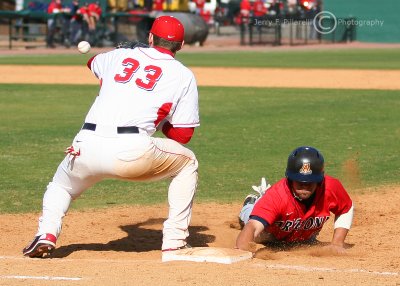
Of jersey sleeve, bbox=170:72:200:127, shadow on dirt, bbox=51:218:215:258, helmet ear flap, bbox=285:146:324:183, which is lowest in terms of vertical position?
shadow on dirt, bbox=51:218:215:258

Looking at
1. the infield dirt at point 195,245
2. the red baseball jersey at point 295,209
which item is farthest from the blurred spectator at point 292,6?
the red baseball jersey at point 295,209

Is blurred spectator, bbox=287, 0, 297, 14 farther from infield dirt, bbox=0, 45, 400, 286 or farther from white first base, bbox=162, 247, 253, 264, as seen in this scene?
white first base, bbox=162, 247, 253, 264

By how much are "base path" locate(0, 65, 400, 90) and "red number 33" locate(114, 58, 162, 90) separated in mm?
15130

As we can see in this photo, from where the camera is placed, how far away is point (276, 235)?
22.6ft

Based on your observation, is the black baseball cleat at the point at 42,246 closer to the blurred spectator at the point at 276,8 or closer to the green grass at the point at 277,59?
the green grass at the point at 277,59

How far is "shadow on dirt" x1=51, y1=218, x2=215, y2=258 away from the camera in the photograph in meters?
7.10

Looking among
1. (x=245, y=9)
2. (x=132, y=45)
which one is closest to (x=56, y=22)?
(x=245, y=9)

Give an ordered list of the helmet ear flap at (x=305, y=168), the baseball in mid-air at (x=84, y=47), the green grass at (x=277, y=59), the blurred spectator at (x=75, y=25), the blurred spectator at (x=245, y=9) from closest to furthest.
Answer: the helmet ear flap at (x=305, y=168), the baseball in mid-air at (x=84, y=47), the green grass at (x=277, y=59), the blurred spectator at (x=75, y=25), the blurred spectator at (x=245, y=9)

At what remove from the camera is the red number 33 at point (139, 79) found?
6.19 m

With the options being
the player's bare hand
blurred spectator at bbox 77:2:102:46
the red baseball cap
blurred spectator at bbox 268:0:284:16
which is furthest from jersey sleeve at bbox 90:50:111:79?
blurred spectator at bbox 268:0:284:16

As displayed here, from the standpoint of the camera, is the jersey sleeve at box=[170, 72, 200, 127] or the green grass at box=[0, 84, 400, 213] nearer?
the jersey sleeve at box=[170, 72, 200, 127]

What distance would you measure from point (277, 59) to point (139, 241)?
82.1ft

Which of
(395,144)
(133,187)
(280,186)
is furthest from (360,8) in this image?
(280,186)

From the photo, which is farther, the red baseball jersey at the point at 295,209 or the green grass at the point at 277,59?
the green grass at the point at 277,59
